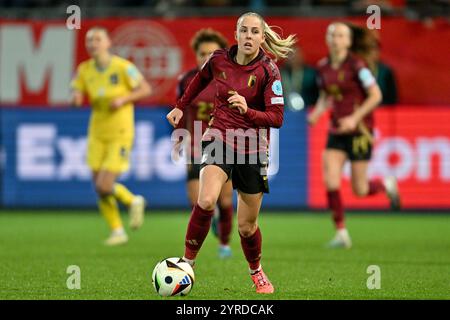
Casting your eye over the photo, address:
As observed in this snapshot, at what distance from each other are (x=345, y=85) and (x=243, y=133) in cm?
464

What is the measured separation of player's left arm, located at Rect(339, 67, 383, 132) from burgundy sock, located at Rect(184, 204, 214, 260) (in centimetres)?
439

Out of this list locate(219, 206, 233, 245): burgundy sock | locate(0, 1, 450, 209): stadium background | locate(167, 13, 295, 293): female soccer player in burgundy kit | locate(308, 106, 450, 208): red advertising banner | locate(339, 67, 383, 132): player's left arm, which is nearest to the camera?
locate(167, 13, 295, 293): female soccer player in burgundy kit

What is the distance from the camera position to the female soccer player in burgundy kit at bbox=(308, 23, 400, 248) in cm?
1246

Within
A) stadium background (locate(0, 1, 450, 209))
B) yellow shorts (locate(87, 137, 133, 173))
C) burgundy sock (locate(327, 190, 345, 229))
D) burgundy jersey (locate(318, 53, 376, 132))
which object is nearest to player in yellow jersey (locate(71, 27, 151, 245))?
yellow shorts (locate(87, 137, 133, 173))

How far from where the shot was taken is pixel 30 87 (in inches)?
707

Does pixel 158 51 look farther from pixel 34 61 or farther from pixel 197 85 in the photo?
pixel 197 85

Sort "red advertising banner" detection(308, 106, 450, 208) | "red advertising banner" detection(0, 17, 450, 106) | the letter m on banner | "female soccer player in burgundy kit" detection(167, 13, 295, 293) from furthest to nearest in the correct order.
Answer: the letter m on banner, "red advertising banner" detection(0, 17, 450, 106), "red advertising banner" detection(308, 106, 450, 208), "female soccer player in burgundy kit" detection(167, 13, 295, 293)

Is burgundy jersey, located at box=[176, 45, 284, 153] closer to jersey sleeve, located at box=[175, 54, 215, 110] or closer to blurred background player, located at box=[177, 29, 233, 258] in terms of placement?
jersey sleeve, located at box=[175, 54, 215, 110]

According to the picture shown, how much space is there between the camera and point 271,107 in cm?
805

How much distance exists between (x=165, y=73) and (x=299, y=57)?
2.17 metres

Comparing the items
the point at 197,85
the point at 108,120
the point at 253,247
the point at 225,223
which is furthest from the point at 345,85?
the point at 253,247

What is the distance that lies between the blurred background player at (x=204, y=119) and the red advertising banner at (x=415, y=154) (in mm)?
5796
